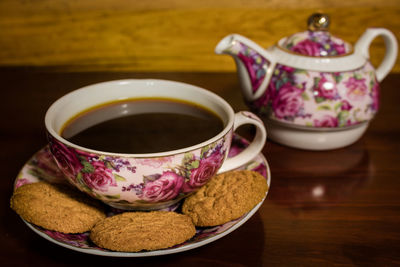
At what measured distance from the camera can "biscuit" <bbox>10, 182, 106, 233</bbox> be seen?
449mm

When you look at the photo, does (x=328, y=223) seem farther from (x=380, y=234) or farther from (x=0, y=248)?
(x=0, y=248)

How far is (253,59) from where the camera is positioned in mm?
708

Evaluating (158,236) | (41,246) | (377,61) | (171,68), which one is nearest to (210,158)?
(158,236)

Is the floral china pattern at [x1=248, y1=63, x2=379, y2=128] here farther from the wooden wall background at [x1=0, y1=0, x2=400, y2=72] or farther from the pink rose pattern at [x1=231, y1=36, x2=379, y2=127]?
the wooden wall background at [x1=0, y1=0, x2=400, y2=72]

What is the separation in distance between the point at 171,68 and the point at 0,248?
0.89m

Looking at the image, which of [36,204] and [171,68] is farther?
[171,68]

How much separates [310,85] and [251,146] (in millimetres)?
172

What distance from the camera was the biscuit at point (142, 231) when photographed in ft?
1.34

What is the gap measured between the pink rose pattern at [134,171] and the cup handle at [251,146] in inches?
2.6

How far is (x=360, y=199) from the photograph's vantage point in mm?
591

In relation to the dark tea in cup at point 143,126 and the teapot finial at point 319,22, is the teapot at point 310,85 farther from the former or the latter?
the dark tea in cup at point 143,126

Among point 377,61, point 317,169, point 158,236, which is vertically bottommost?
point 377,61

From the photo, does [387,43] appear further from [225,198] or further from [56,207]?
[56,207]

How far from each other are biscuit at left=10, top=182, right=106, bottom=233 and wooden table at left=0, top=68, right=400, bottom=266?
41 millimetres
